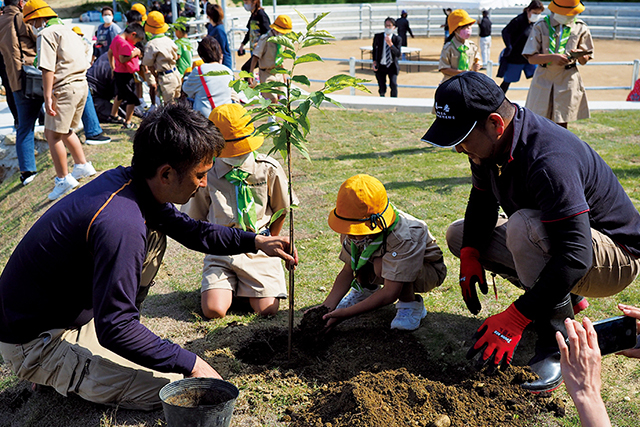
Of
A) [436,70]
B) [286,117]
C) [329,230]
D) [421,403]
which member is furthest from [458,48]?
[436,70]

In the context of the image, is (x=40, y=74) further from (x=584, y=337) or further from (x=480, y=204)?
(x=584, y=337)

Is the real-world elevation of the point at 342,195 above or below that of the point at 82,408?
above

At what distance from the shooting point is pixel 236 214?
3838 millimetres

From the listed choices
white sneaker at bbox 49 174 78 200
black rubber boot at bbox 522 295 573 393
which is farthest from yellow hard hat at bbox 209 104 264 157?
white sneaker at bbox 49 174 78 200

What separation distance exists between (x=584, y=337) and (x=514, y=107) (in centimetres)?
138

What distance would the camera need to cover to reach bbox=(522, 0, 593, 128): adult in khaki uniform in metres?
5.79

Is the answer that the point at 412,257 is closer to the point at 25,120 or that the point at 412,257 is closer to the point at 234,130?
the point at 234,130

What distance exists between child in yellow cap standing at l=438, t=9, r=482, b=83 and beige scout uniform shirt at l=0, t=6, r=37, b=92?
4.92 metres

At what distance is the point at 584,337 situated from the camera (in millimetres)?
1727

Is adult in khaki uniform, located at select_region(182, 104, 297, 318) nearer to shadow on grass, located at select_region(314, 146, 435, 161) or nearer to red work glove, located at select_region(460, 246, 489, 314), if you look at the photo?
red work glove, located at select_region(460, 246, 489, 314)

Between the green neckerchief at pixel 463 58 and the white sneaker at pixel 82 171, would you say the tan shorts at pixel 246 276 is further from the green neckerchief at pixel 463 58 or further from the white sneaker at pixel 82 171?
the green neckerchief at pixel 463 58

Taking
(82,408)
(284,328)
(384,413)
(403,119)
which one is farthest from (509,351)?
(403,119)

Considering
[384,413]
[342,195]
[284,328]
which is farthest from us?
[284,328]

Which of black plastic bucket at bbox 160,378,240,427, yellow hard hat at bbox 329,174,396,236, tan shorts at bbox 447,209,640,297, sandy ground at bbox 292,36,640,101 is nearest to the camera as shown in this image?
black plastic bucket at bbox 160,378,240,427
